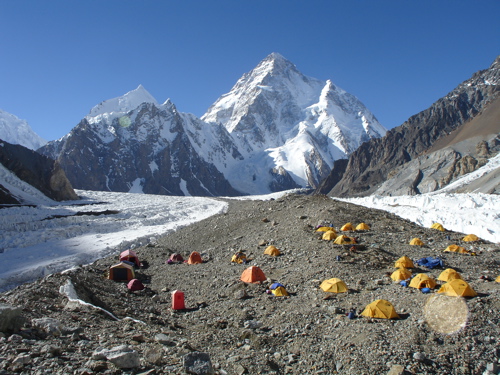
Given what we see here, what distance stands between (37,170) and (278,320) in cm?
7040

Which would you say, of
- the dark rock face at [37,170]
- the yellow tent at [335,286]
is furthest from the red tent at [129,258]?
the dark rock face at [37,170]

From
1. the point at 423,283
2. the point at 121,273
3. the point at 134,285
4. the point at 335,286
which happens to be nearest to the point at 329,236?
the point at 335,286

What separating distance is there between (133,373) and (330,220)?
18.2 meters

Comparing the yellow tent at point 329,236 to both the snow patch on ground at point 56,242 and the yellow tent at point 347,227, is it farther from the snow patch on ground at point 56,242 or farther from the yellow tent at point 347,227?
the snow patch on ground at point 56,242

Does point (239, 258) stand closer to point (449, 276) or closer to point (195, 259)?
point (195, 259)

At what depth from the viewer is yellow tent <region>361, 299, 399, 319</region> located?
391 inches

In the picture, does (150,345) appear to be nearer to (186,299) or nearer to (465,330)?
(186,299)

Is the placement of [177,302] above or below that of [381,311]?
above

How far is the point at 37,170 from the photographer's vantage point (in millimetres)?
69375

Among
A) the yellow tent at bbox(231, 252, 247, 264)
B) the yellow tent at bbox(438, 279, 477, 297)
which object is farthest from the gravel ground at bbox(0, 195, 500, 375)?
the yellow tent at bbox(231, 252, 247, 264)

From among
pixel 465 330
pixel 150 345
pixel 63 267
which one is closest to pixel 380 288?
pixel 465 330

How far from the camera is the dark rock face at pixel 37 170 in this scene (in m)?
64.5

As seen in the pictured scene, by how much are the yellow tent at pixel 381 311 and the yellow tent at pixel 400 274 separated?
10.8ft

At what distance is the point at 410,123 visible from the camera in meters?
132
